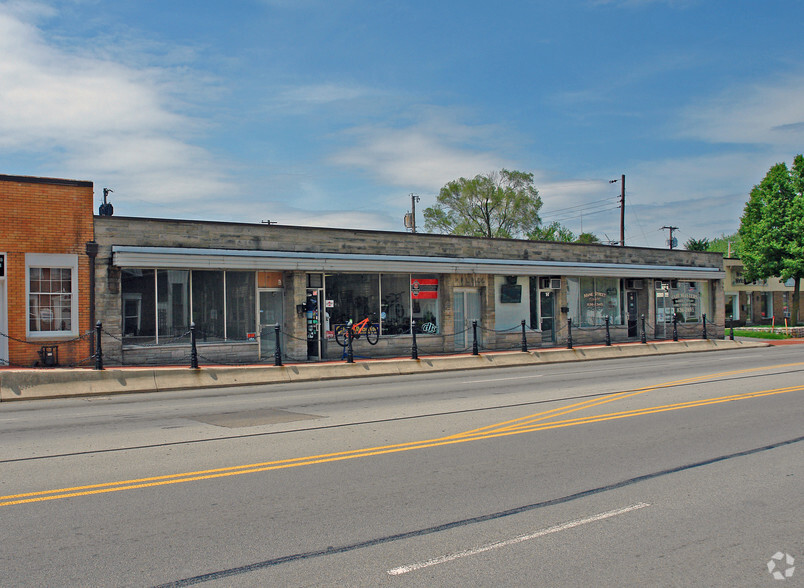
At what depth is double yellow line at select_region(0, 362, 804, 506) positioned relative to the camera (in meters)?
6.93

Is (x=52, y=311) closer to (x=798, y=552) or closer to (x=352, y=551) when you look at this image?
(x=352, y=551)

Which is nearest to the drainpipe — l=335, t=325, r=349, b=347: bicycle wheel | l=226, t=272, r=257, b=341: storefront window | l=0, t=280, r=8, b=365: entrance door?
l=0, t=280, r=8, b=365: entrance door

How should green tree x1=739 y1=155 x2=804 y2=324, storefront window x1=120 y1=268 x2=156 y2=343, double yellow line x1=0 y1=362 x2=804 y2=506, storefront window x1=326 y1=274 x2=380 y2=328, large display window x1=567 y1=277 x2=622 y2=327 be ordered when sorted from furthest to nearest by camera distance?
green tree x1=739 y1=155 x2=804 y2=324 → large display window x1=567 y1=277 x2=622 y2=327 → storefront window x1=326 y1=274 x2=380 y2=328 → storefront window x1=120 y1=268 x2=156 y2=343 → double yellow line x1=0 y1=362 x2=804 y2=506

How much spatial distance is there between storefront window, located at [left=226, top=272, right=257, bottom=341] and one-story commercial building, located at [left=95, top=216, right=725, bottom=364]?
33 millimetres

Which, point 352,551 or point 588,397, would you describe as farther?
point 588,397

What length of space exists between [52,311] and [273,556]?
17.0 meters

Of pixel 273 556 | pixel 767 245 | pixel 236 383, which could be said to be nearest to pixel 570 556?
pixel 273 556

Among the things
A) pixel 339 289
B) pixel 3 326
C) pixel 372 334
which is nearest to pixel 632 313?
pixel 372 334

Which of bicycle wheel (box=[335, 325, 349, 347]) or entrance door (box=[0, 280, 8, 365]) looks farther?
bicycle wheel (box=[335, 325, 349, 347])

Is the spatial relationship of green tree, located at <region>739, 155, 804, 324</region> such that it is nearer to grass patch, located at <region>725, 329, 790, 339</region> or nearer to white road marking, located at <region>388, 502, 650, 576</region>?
grass patch, located at <region>725, 329, 790, 339</region>

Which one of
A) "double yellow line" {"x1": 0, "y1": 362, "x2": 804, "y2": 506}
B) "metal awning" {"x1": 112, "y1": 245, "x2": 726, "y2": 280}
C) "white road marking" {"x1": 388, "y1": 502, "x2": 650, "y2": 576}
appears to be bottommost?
"white road marking" {"x1": 388, "y1": 502, "x2": 650, "y2": 576}

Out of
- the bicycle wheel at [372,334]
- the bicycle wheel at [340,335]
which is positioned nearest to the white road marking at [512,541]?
the bicycle wheel at [340,335]

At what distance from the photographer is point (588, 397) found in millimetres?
14164

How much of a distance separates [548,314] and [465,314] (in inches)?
195
